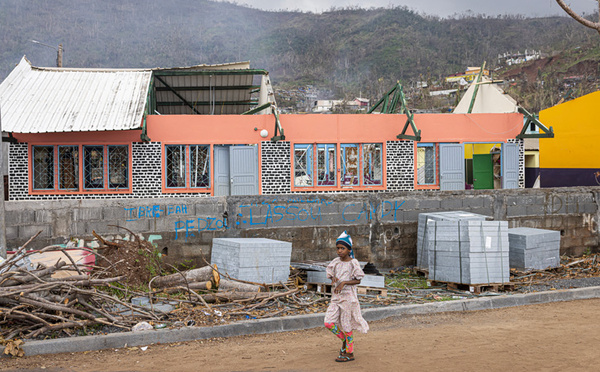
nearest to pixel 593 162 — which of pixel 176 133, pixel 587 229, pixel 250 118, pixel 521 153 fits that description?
pixel 521 153

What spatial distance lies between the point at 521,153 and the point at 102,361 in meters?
17.1

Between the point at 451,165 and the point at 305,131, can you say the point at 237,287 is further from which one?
the point at 451,165

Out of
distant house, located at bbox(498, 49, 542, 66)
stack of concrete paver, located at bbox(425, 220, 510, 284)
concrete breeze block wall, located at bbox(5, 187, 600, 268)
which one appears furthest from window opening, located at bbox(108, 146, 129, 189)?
distant house, located at bbox(498, 49, 542, 66)

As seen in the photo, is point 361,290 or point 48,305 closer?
point 48,305

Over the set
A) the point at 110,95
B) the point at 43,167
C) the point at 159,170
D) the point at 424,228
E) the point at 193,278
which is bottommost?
the point at 193,278

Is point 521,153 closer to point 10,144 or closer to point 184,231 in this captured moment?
point 184,231

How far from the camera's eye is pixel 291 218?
434 inches

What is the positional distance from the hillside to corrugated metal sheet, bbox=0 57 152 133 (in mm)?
44971

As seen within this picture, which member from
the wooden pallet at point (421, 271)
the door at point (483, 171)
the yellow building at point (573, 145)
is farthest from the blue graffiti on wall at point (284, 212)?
the yellow building at point (573, 145)

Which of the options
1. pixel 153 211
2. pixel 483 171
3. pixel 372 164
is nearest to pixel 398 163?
pixel 372 164

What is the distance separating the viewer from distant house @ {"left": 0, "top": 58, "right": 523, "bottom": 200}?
16875 millimetres

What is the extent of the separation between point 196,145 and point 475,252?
422 inches

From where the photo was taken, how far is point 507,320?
8008 mm

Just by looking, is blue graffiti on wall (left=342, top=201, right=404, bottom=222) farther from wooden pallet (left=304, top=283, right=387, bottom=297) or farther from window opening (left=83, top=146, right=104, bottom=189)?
window opening (left=83, top=146, right=104, bottom=189)
